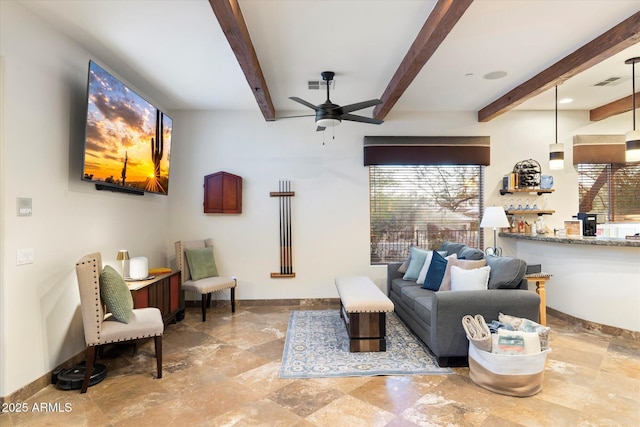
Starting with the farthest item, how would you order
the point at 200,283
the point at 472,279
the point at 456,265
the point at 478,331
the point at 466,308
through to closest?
the point at 200,283 → the point at 456,265 → the point at 472,279 → the point at 466,308 → the point at 478,331

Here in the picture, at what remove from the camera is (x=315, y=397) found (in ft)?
8.34

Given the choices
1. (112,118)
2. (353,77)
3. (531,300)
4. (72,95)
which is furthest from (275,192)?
(531,300)

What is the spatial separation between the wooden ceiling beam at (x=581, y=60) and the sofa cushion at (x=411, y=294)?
2.76 meters

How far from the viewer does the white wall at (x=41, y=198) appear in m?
2.46

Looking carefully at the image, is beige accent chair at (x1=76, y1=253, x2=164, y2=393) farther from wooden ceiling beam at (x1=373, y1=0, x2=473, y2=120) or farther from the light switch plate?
wooden ceiling beam at (x1=373, y1=0, x2=473, y2=120)

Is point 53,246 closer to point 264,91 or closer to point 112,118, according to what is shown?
point 112,118

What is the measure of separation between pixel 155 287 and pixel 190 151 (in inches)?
91.8

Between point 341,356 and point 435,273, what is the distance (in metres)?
1.51

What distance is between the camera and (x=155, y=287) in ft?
12.2

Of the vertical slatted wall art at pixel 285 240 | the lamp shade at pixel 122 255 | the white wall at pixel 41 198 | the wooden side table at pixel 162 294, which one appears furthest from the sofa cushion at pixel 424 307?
the white wall at pixel 41 198

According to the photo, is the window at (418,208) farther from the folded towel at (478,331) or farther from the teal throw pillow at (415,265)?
the folded towel at (478,331)

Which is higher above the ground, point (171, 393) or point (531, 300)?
point (531, 300)

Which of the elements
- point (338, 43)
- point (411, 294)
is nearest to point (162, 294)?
point (411, 294)

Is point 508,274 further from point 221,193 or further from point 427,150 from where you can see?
point 221,193
